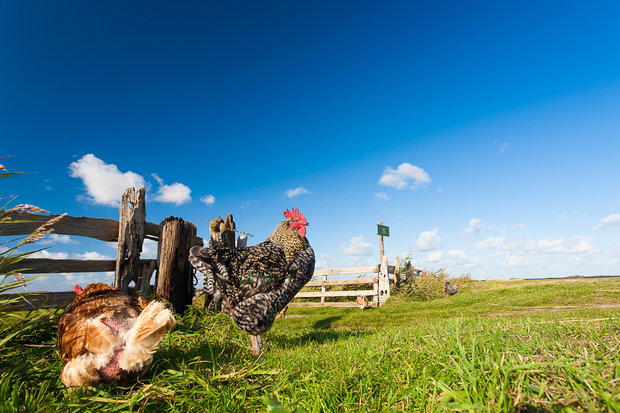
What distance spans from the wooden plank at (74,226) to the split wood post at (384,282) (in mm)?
12275

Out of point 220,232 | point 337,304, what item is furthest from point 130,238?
point 337,304

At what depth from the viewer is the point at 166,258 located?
6344 mm

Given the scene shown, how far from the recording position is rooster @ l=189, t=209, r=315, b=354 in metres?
5.21

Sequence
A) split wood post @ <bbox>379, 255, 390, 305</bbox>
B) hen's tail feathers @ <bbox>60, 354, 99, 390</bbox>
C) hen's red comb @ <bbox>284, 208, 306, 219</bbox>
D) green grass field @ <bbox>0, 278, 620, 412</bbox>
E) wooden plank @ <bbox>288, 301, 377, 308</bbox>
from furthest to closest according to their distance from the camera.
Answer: split wood post @ <bbox>379, 255, 390, 305</bbox>
wooden plank @ <bbox>288, 301, 377, 308</bbox>
hen's red comb @ <bbox>284, 208, 306, 219</bbox>
hen's tail feathers @ <bbox>60, 354, 99, 390</bbox>
green grass field @ <bbox>0, 278, 620, 412</bbox>

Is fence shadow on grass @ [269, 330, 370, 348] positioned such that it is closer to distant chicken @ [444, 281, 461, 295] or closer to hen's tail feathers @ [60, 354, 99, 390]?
hen's tail feathers @ [60, 354, 99, 390]

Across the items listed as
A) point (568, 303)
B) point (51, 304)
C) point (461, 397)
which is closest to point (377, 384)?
point (461, 397)

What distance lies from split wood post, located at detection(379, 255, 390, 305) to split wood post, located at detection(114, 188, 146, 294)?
12357mm

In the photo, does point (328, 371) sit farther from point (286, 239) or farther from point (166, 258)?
point (166, 258)

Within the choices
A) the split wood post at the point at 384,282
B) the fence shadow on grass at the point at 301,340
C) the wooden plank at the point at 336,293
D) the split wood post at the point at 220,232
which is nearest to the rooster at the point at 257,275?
the fence shadow on grass at the point at 301,340

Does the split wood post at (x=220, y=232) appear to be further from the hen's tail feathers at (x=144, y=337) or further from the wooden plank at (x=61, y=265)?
the hen's tail feathers at (x=144, y=337)

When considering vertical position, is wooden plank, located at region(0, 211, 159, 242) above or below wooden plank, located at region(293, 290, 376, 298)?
above

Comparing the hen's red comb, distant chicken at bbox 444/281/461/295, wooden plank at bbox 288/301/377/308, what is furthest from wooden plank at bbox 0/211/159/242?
distant chicken at bbox 444/281/461/295

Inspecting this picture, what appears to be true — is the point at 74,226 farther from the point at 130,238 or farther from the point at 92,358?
the point at 92,358

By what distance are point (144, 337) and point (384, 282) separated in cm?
1472
